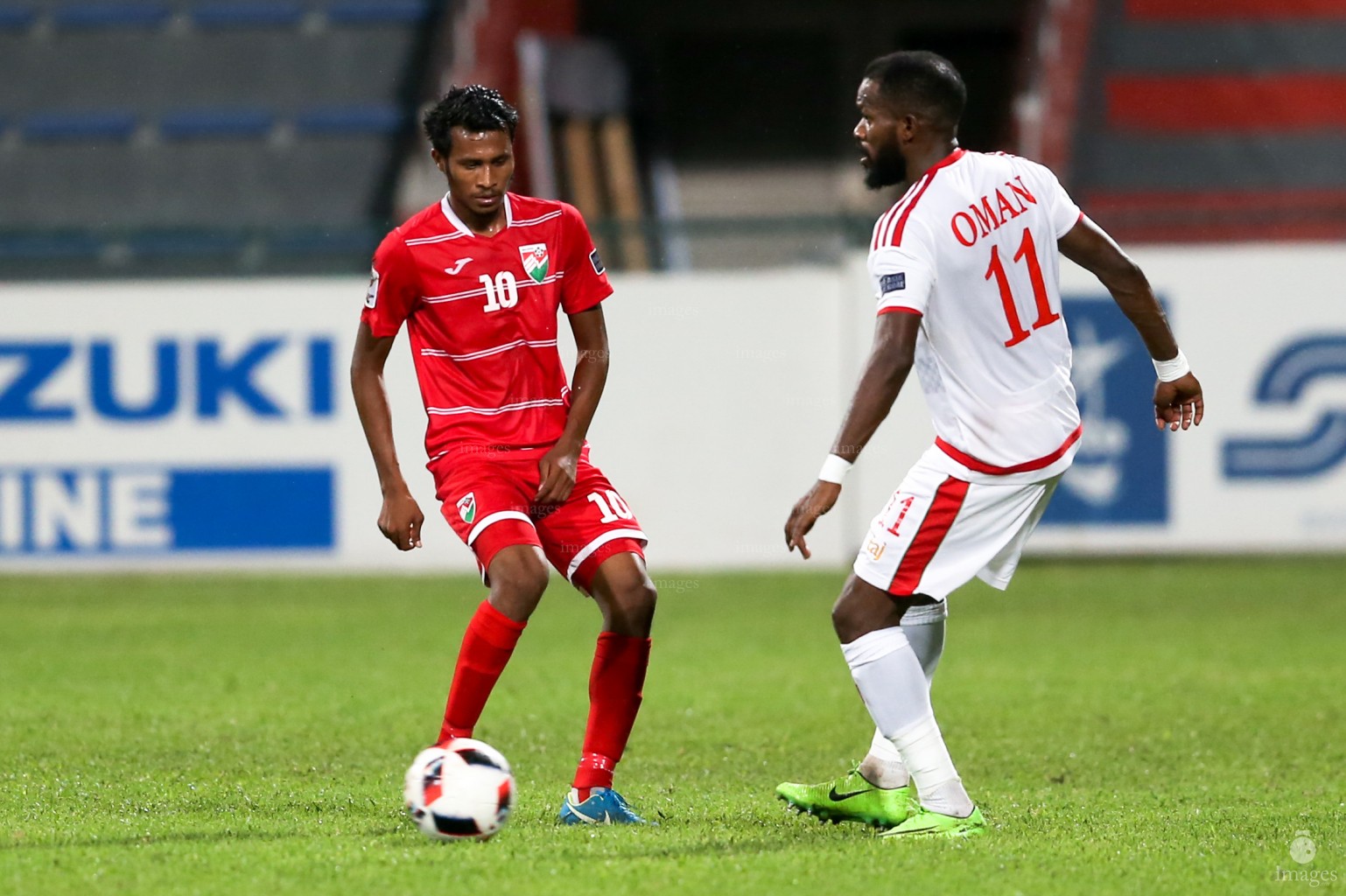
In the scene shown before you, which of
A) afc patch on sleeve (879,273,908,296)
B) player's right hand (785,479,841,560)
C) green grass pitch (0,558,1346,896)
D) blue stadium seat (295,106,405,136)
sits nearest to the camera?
green grass pitch (0,558,1346,896)

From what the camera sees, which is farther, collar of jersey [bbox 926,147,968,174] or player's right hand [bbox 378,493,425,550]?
player's right hand [bbox 378,493,425,550]

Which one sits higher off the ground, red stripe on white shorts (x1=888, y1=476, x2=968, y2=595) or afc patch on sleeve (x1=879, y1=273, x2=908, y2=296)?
afc patch on sleeve (x1=879, y1=273, x2=908, y2=296)

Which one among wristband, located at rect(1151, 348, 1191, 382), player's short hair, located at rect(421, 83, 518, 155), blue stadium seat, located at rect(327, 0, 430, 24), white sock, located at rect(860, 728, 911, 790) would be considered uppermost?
player's short hair, located at rect(421, 83, 518, 155)

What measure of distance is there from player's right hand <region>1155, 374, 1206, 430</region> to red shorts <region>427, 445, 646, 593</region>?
1.47 metres

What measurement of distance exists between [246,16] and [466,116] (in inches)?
573

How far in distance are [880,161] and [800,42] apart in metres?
17.6

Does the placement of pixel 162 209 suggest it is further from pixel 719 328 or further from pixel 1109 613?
pixel 1109 613

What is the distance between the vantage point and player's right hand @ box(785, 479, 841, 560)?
4.26 m

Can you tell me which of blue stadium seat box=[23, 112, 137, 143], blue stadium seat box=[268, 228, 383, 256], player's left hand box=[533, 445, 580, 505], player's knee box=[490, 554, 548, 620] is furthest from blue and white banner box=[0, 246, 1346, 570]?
player's knee box=[490, 554, 548, 620]

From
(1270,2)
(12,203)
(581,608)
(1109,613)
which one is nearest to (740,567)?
(581,608)

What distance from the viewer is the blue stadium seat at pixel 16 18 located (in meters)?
18.5

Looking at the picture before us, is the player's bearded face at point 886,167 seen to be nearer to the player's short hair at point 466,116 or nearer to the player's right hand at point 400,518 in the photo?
the player's short hair at point 466,116

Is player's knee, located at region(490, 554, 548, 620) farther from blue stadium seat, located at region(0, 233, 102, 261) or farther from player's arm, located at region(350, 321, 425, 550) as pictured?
blue stadium seat, located at region(0, 233, 102, 261)

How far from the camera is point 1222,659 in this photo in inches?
328
